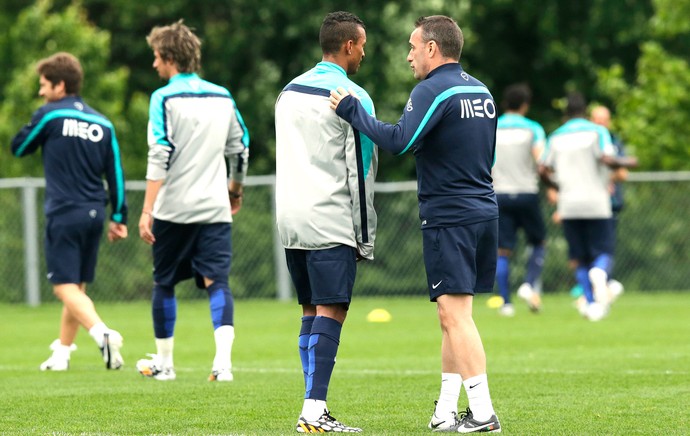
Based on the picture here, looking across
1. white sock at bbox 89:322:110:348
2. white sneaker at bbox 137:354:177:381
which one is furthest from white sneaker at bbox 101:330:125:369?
white sneaker at bbox 137:354:177:381

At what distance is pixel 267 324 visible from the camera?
16.0 m

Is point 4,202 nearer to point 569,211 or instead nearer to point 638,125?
point 569,211

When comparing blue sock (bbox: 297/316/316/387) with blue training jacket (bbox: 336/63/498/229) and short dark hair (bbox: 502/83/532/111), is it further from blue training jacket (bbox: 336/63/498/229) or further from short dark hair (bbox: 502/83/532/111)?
short dark hair (bbox: 502/83/532/111)

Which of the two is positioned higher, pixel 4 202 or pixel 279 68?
pixel 279 68

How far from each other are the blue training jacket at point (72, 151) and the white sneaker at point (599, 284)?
6352 mm

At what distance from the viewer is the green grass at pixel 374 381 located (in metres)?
7.23

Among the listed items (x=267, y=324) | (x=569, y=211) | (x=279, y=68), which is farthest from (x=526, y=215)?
(x=279, y=68)

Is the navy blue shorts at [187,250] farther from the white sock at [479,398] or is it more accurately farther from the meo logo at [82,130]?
the white sock at [479,398]

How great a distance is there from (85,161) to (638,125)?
15.5 m

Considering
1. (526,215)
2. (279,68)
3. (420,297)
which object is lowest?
(420,297)

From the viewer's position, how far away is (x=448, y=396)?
277 inches

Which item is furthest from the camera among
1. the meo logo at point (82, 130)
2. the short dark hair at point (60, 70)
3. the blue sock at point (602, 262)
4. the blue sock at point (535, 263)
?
the blue sock at point (535, 263)

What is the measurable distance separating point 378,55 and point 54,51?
20.1ft

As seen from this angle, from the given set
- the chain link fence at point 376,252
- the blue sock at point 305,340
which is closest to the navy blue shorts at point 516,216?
the chain link fence at point 376,252
